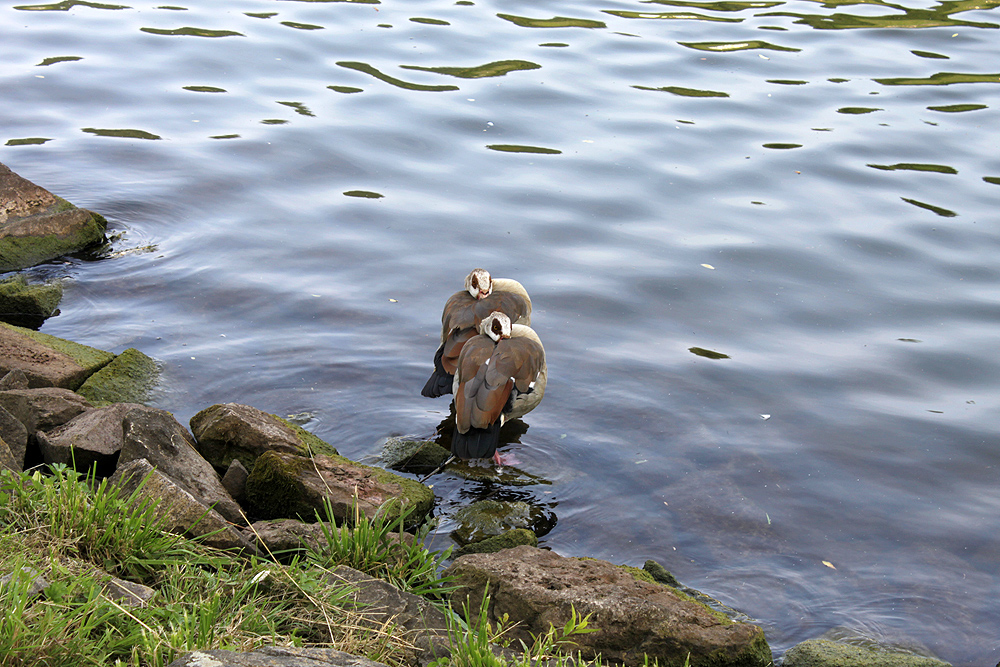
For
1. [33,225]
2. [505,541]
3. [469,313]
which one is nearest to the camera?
[505,541]

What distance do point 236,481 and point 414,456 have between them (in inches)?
61.8

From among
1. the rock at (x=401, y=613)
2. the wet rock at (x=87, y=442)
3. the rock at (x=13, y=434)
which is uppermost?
the rock at (x=13, y=434)

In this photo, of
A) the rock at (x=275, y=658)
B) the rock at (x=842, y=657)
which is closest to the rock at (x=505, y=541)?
the rock at (x=842, y=657)

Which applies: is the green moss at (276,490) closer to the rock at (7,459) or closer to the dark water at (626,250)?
the rock at (7,459)

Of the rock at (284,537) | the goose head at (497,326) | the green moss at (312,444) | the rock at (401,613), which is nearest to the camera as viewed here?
the rock at (401,613)

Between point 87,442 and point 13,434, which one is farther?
point 87,442

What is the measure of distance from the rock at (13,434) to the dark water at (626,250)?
7.52 feet

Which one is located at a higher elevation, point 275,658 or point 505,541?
point 275,658

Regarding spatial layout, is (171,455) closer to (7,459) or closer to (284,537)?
(7,459)

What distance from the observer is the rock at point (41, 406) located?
212 inches

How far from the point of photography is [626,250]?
402 inches

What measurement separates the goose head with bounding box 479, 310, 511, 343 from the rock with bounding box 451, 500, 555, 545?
142 cm

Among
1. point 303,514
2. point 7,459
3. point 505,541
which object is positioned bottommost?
point 505,541

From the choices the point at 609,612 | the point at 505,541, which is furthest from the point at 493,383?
the point at 609,612
